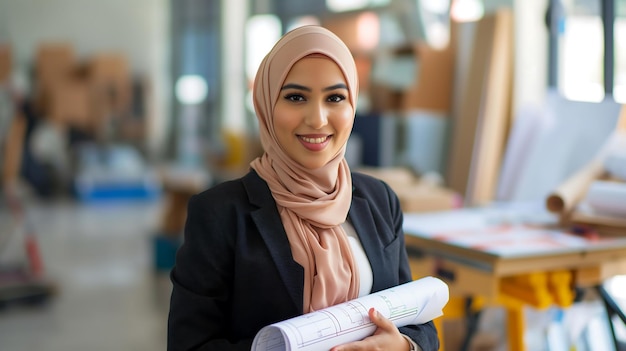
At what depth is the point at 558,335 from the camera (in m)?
2.37

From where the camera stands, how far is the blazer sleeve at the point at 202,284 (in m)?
1.03


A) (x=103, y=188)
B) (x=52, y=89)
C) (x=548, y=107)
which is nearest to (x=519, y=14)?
(x=548, y=107)

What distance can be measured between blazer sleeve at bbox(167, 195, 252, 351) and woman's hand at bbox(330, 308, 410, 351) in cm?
18

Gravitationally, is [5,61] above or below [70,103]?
above

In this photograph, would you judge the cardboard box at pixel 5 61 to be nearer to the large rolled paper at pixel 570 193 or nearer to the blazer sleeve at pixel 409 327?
the large rolled paper at pixel 570 193

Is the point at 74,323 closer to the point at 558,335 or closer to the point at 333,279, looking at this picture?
the point at 558,335

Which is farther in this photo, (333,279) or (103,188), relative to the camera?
(103,188)

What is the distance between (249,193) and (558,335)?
1771mm

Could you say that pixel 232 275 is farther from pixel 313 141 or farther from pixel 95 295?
pixel 95 295

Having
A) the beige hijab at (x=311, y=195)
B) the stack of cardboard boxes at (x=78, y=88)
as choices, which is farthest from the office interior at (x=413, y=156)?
the beige hijab at (x=311, y=195)

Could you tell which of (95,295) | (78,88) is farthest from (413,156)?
(78,88)

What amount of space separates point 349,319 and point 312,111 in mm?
347

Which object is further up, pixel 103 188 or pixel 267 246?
pixel 267 246

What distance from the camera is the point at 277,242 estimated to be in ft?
3.42
